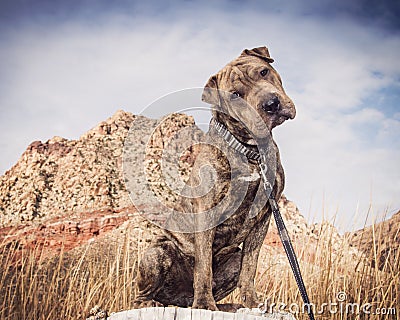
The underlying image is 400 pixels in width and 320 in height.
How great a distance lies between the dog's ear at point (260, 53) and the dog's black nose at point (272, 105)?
1.52 ft

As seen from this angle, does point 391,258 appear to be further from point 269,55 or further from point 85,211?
point 85,211

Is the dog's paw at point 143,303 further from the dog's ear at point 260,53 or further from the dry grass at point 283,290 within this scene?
the dry grass at point 283,290

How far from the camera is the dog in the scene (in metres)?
3.18

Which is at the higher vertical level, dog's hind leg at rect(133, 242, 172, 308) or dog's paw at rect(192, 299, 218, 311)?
dog's hind leg at rect(133, 242, 172, 308)

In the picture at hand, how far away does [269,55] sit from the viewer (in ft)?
11.7

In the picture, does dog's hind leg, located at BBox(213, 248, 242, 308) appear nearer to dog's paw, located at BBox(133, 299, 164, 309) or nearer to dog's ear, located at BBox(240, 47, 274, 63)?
dog's paw, located at BBox(133, 299, 164, 309)

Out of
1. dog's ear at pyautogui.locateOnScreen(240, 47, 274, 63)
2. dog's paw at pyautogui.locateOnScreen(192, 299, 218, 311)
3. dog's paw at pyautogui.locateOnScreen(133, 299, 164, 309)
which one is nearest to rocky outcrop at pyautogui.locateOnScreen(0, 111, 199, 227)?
dog's ear at pyautogui.locateOnScreen(240, 47, 274, 63)

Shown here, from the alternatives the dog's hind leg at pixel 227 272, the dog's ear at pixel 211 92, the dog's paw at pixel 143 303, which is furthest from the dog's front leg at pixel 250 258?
the dog's ear at pixel 211 92

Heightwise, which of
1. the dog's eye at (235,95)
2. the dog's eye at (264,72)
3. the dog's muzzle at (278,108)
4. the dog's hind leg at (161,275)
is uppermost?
the dog's eye at (264,72)

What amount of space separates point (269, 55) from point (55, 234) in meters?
11.4

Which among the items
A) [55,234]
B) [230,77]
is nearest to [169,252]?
[230,77]

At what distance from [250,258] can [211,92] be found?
119 centimetres

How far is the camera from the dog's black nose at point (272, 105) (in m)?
3.14

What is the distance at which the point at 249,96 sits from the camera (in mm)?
3213
